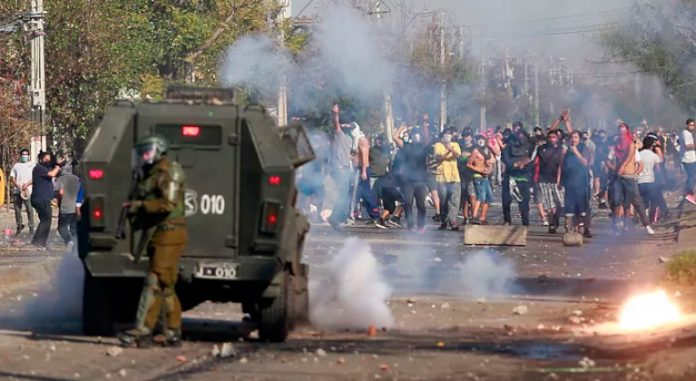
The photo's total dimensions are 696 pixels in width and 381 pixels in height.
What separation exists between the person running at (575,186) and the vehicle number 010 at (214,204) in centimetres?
1349

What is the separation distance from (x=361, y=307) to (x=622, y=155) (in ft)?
41.3

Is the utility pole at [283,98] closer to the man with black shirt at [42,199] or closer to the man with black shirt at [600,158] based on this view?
the man with black shirt at [42,199]

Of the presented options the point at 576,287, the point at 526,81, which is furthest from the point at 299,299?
the point at 526,81

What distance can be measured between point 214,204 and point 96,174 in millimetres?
960

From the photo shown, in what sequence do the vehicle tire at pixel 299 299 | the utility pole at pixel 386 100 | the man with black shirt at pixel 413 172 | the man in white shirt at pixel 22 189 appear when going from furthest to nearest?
the man with black shirt at pixel 413 172, the man in white shirt at pixel 22 189, the utility pole at pixel 386 100, the vehicle tire at pixel 299 299

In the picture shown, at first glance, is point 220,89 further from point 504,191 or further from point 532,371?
point 504,191

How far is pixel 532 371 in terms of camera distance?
35.2 feet

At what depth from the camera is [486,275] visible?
60.4ft

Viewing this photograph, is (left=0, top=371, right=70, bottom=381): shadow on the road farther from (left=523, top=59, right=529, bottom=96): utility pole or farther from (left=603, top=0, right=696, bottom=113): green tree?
(left=523, top=59, right=529, bottom=96): utility pole

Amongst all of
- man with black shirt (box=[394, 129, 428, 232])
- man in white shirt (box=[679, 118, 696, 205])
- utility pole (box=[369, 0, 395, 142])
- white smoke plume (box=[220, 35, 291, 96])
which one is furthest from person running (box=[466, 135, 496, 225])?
white smoke plume (box=[220, 35, 291, 96])

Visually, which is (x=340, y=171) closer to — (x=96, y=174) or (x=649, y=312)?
(x=649, y=312)

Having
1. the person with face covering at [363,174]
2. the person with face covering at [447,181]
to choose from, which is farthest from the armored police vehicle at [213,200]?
the person with face covering at [447,181]

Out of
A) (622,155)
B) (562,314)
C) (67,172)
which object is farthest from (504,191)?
(562,314)

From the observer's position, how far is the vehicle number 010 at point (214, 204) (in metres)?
12.5
